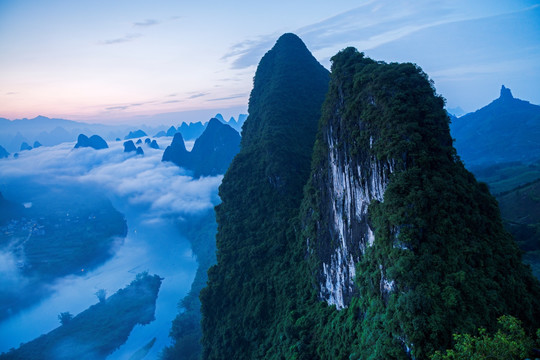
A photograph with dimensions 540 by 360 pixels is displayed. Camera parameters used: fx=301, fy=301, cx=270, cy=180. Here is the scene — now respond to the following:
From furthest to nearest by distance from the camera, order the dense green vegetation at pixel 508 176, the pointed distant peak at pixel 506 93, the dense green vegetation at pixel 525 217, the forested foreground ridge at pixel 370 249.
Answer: the pointed distant peak at pixel 506 93 < the dense green vegetation at pixel 508 176 < the dense green vegetation at pixel 525 217 < the forested foreground ridge at pixel 370 249

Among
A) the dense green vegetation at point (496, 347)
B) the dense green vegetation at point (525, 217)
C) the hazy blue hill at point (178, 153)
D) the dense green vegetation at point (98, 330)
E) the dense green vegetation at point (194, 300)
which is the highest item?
the hazy blue hill at point (178, 153)

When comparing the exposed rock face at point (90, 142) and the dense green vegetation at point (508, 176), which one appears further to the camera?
the exposed rock face at point (90, 142)

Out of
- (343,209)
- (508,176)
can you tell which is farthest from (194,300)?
(508,176)

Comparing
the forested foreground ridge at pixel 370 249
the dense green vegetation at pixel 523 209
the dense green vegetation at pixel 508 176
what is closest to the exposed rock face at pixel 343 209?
the forested foreground ridge at pixel 370 249

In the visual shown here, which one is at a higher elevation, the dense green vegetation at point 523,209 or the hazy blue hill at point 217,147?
the hazy blue hill at point 217,147

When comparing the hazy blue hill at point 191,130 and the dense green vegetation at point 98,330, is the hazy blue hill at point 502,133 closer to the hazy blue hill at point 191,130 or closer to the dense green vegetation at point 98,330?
the dense green vegetation at point 98,330

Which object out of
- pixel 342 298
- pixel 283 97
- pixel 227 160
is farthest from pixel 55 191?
pixel 342 298

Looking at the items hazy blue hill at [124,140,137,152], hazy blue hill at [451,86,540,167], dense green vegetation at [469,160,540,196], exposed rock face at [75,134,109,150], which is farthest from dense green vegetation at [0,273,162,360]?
Result: exposed rock face at [75,134,109,150]
